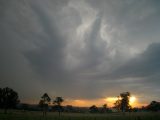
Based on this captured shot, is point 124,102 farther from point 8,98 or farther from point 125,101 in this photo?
point 8,98

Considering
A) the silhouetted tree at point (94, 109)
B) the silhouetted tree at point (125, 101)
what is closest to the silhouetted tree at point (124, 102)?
the silhouetted tree at point (125, 101)

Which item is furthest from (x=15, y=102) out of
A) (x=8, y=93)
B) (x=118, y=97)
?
(x=118, y=97)

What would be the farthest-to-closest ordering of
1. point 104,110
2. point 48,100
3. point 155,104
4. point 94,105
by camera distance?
point 94,105 < point 104,110 < point 155,104 < point 48,100

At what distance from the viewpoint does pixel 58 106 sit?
115m

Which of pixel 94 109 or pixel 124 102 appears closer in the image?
pixel 124 102

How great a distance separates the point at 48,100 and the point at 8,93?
25.1 meters

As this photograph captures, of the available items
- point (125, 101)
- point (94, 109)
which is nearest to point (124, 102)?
point (125, 101)

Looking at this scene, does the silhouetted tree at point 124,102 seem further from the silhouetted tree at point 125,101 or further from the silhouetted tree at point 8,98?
the silhouetted tree at point 8,98

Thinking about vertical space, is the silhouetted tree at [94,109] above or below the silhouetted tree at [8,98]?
below

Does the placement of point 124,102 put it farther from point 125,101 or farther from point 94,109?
point 94,109

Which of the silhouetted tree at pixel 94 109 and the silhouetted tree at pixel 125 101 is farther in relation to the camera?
the silhouetted tree at pixel 94 109

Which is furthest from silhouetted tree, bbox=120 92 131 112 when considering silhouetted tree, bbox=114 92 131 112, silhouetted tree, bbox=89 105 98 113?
silhouetted tree, bbox=89 105 98 113

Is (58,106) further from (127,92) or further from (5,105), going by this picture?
(127,92)

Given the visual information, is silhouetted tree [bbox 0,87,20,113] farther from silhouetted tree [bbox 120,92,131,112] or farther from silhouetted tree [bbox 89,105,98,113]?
silhouetted tree [bbox 89,105,98,113]
